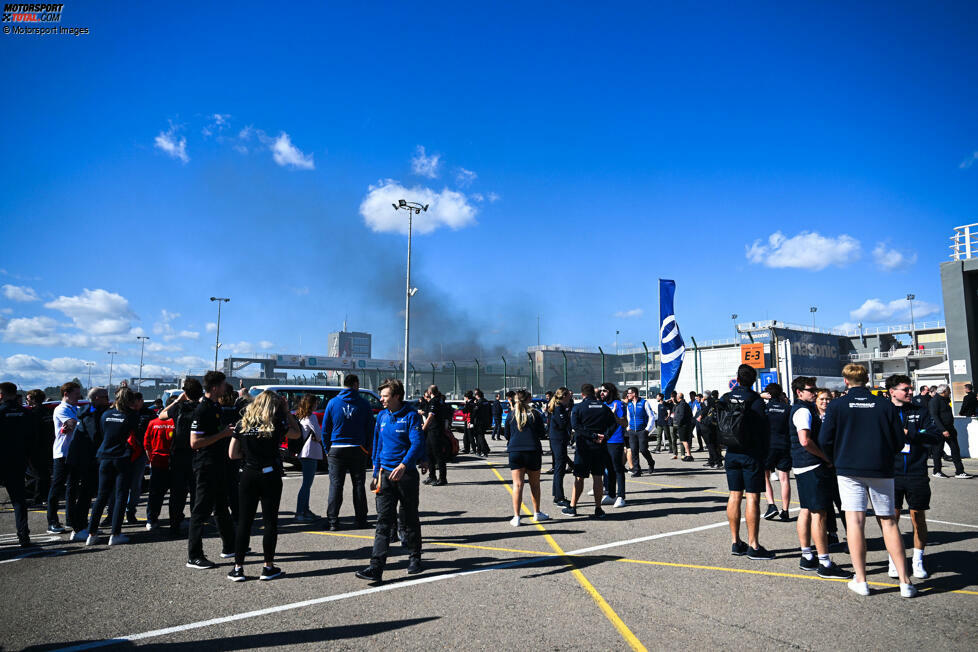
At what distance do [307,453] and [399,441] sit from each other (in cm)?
355

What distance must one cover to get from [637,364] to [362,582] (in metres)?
76.0

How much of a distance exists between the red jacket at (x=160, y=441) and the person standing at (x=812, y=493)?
7583 mm

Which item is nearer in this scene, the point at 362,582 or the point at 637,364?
the point at 362,582

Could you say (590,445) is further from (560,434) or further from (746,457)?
(746,457)

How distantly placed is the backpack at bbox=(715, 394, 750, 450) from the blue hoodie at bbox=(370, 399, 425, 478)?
10.6 ft

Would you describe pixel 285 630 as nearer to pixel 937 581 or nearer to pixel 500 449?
pixel 937 581

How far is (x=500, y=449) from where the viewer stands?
2192 cm

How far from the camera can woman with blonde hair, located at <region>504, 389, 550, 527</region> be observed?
7.97 meters

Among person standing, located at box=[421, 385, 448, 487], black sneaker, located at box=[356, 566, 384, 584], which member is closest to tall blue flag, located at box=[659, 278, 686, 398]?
person standing, located at box=[421, 385, 448, 487]

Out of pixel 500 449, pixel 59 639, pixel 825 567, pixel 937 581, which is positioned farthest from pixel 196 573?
pixel 500 449

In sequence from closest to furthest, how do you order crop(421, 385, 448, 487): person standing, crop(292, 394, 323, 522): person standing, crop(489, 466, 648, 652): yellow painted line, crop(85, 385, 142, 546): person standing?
crop(489, 466, 648, 652): yellow painted line → crop(85, 385, 142, 546): person standing → crop(292, 394, 323, 522): person standing → crop(421, 385, 448, 487): person standing

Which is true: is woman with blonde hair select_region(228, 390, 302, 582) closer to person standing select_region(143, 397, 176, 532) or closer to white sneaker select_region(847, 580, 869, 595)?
person standing select_region(143, 397, 176, 532)

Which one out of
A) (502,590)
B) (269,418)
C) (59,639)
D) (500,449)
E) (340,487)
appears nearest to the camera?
(59,639)

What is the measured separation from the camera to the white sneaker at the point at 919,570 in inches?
210
